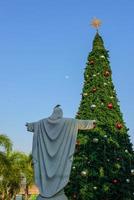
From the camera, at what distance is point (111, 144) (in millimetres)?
15844

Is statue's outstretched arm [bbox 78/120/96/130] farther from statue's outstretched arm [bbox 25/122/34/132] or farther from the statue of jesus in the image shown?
statue's outstretched arm [bbox 25/122/34/132]

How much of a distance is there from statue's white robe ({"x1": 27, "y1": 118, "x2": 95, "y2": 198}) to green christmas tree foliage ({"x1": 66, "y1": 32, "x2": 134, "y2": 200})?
5.29 metres

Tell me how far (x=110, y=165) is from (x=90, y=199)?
1.35 metres

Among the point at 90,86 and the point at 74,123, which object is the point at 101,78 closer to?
the point at 90,86

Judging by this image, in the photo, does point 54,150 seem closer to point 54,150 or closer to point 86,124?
point 54,150

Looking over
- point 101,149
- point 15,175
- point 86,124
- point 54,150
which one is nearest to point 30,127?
point 54,150

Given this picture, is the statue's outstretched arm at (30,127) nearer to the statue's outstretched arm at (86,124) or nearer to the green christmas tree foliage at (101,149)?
the statue's outstretched arm at (86,124)

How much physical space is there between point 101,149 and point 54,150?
5.99 m

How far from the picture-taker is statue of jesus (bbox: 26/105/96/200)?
948 cm

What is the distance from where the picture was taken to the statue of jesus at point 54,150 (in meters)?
9.48

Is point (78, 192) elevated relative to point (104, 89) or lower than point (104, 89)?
lower

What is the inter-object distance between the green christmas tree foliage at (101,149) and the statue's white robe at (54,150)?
5288mm

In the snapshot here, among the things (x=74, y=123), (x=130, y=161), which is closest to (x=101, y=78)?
(x=130, y=161)

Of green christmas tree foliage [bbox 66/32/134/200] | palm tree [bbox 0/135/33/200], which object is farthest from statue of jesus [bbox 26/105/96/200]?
palm tree [bbox 0/135/33/200]
